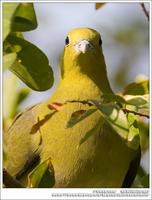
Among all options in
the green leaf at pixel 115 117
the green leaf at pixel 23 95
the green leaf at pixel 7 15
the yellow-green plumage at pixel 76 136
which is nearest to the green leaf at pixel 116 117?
the green leaf at pixel 115 117

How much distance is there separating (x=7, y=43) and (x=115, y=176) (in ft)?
4.53

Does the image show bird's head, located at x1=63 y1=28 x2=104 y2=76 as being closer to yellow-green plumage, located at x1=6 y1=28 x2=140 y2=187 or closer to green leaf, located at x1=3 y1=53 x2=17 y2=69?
yellow-green plumage, located at x1=6 y1=28 x2=140 y2=187

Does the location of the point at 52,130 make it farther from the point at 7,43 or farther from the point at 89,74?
the point at 7,43

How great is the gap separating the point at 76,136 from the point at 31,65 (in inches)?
32.4

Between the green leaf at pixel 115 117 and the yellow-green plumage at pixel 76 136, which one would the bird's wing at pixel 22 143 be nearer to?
the yellow-green plumage at pixel 76 136

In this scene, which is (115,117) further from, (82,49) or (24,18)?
(82,49)

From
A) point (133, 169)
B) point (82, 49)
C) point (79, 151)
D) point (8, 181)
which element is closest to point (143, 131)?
point (133, 169)

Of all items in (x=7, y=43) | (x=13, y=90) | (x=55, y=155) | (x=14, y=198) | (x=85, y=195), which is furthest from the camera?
(x=13, y=90)

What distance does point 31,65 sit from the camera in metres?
2.84

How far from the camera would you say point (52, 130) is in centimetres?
362

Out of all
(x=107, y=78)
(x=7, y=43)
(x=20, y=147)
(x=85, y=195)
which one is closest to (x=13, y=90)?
(x=20, y=147)

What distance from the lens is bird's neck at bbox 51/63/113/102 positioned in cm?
377

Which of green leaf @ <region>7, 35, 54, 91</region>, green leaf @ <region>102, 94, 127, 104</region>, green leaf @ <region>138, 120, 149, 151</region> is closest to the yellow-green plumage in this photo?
green leaf @ <region>138, 120, 149, 151</region>

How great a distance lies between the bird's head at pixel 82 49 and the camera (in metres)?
3.83
